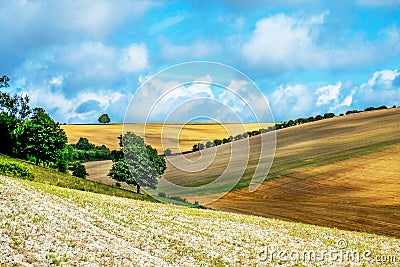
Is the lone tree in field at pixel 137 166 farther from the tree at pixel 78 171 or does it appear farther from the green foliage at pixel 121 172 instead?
the tree at pixel 78 171

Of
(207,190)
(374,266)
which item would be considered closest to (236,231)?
(374,266)

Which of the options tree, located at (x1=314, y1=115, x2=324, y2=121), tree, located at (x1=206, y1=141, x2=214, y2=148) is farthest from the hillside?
tree, located at (x1=314, y1=115, x2=324, y2=121)

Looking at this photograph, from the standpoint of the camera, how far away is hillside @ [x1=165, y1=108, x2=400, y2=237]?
6438 cm

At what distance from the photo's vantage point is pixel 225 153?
403ft

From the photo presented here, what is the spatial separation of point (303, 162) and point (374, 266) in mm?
73212

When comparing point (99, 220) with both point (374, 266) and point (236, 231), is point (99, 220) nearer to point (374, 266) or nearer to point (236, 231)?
point (236, 231)

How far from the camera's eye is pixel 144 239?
28672 mm

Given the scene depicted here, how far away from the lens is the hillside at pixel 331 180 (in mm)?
64375

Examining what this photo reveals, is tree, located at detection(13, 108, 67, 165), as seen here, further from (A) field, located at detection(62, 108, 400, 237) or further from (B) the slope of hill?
(B) the slope of hill

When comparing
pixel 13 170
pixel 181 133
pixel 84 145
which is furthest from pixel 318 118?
pixel 13 170

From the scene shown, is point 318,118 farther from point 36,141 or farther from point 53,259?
point 53,259

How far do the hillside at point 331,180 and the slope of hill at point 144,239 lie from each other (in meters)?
20.4

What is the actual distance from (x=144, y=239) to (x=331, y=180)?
205ft

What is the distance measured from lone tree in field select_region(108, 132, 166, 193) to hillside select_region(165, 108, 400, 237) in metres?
3.43
